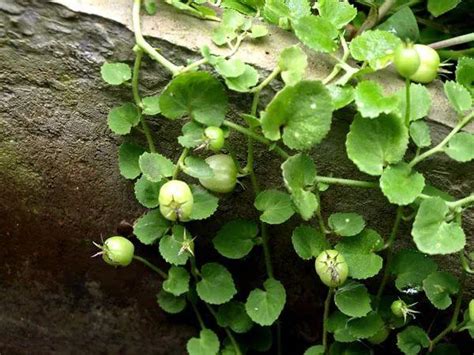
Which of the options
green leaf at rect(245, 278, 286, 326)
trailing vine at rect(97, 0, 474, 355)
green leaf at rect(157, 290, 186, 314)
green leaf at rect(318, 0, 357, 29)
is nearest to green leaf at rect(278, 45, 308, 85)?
trailing vine at rect(97, 0, 474, 355)

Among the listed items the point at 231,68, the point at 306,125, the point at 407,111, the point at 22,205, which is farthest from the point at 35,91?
the point at 407,111

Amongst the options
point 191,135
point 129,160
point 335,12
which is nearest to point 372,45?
point 335,12

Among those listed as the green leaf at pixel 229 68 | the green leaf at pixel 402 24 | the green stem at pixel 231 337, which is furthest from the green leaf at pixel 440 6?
the green stem at pixel 231 337

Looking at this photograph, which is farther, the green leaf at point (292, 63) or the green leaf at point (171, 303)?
the green leaf at point (171, 303)

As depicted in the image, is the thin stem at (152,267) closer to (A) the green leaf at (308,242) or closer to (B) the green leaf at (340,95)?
(A) the green leaf at (308,242)

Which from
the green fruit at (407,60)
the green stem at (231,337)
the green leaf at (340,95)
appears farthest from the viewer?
the green stem at (231,337)

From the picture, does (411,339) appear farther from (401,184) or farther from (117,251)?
(117,251)
